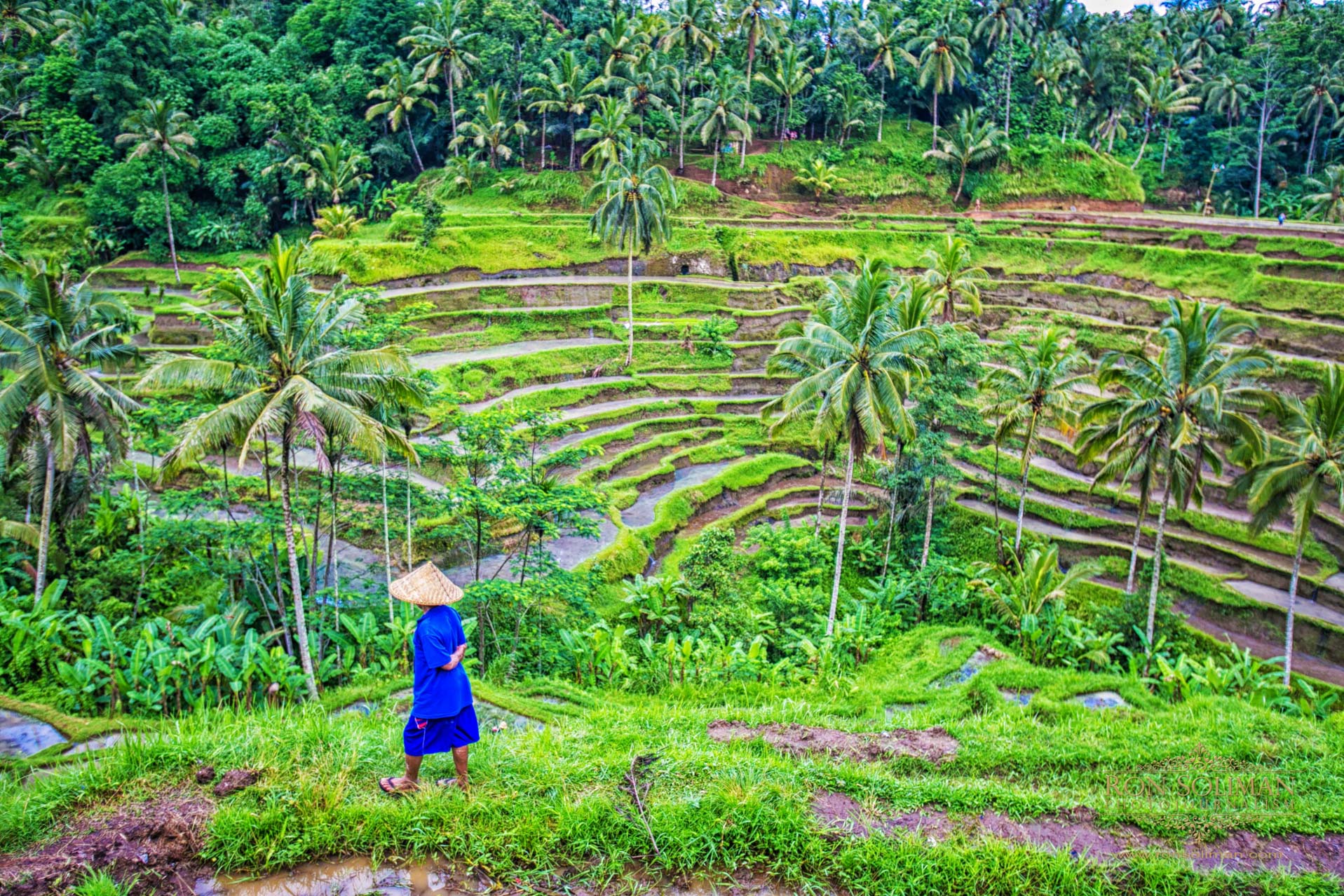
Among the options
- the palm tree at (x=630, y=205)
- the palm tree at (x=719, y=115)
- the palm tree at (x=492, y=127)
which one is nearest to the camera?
the palm tree at (x=630, y=205)

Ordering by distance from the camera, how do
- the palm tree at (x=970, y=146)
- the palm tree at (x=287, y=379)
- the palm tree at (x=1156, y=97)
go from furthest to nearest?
the palm tree at (x=1156, y=97) < the palm tree at (x=970, y=146) < the palm tree at (x=287, y=379)

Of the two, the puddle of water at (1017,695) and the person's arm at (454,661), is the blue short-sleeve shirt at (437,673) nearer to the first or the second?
the person's arm at (454,661)

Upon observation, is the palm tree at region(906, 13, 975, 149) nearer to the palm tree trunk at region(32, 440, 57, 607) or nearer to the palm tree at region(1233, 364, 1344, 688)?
the palm tree at region(1233, 364, 1344, 688)

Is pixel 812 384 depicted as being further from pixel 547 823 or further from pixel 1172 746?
pixel 547 823

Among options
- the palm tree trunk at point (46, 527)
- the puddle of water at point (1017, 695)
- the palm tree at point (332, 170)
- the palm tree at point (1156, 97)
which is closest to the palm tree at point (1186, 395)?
the puddle of water at point (1017, 695)

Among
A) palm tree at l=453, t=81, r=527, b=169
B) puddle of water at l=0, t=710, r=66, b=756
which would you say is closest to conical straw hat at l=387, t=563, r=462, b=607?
puddle of water at l=0, t=710, r=66, b=756

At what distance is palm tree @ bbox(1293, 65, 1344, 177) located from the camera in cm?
4922

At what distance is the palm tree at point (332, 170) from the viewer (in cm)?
4053

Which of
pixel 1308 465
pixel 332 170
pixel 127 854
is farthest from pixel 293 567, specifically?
pixel 332 170

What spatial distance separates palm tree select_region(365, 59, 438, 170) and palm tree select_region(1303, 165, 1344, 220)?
167 ft

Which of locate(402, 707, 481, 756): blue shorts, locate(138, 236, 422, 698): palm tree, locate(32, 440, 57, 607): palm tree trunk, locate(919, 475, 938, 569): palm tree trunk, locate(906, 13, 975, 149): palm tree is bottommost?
locate(919, 475, 938, 569): palm tree trunk

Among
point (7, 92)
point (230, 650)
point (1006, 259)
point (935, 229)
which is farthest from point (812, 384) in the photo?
point (7, 92)

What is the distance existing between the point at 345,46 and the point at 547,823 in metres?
52.5

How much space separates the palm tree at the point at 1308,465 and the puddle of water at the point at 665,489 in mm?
14904
